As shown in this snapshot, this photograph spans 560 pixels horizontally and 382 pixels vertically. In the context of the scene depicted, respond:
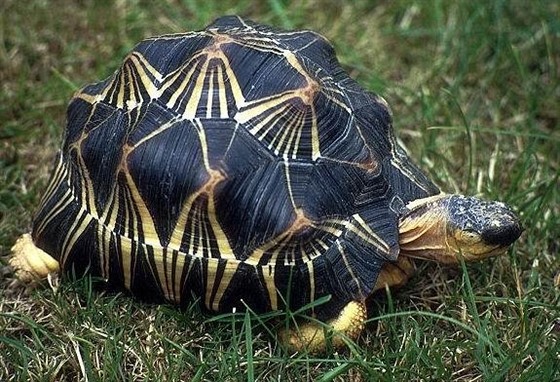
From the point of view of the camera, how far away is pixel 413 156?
3.14 meters

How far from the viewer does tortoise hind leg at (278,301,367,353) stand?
228 cm

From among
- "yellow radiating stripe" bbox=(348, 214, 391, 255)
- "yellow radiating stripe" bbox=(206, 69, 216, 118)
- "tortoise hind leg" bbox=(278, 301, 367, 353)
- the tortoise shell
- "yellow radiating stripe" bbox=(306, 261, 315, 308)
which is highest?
"yellow radiating stripe" bbox=(206, 69, 216, 118)

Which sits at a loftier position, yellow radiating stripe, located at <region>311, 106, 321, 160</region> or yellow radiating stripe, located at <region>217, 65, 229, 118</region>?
yellow radiating stripe, located at <region>217, 65, 229, 118</region>

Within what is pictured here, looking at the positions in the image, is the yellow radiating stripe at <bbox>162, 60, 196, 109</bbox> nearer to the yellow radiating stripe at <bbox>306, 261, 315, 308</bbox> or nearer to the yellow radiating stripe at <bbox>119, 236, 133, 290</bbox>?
the yellow radiating stripe at <bbox>119, 236, 133, 290</bbox>

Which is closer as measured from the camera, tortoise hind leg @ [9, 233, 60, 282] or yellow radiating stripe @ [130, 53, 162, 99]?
yellow radiating stripe @ [130, 53, 162, 99]

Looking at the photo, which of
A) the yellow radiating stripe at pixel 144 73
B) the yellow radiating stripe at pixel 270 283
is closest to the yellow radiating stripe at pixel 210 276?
the yellow radiating stripe at pixel 270 283

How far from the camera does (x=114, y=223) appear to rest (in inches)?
90.4

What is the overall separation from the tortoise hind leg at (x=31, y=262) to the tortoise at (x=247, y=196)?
0.42 ft

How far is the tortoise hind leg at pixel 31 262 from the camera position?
99.0 inches

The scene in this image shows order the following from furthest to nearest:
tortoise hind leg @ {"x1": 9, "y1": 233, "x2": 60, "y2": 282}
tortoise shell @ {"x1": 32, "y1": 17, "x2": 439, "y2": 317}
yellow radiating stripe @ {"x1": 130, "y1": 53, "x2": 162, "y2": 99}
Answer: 1. tortoise hind leg @ {"x1": 9, "y1": 233, "x2": 60, "y2": 282}
2. yellow radiating stripe @ {"x1": 130, "y1": 53, "x2": 162, "y2": 99}
3. tortoise shell @ {"x1": 32, "y1": 17, "x2": 439, "y2": 317}

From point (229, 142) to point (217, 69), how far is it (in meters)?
0.22

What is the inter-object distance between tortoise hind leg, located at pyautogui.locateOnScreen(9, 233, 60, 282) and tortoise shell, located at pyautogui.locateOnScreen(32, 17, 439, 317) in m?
0.16

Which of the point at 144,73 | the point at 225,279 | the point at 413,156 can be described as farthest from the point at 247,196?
the point at 413,156

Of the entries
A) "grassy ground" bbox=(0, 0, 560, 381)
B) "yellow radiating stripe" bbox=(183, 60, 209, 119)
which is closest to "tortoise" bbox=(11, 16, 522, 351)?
"yellow radiating stripe" bbox=(183, 60, 209, 119)
